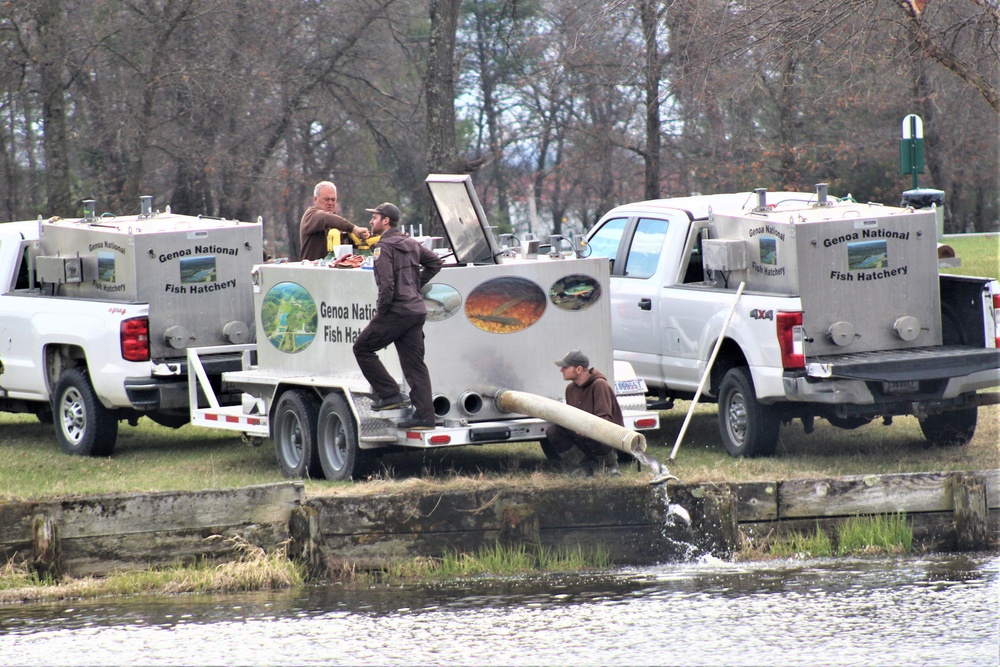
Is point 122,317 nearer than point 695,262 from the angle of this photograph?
Yes

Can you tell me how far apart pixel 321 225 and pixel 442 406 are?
7.33ft

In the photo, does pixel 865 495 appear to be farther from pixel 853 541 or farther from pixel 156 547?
pixel 156 547

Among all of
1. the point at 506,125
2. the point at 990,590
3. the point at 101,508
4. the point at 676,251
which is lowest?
the point at 990,590

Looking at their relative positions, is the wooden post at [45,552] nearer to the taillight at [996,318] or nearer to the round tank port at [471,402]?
the round tank port at [471,402]

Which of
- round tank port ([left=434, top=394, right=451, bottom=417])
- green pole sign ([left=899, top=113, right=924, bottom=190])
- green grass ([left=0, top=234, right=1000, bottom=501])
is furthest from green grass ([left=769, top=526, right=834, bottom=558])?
green pole sign ([left=899, top=113, right=924, bottom=190])

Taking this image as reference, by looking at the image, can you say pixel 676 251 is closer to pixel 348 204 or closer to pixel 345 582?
pixel 345 582

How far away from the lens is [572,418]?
9.75 meters

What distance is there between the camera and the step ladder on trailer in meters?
11.6

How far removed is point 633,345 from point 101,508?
547 cm

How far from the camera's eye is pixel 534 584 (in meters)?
8.84

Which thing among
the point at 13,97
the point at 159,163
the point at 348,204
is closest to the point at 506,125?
the point at 348,204

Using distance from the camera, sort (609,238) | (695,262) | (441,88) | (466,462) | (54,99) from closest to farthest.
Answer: (466,462) < (695,262) < (609,238) < (54,99) < (441,88)

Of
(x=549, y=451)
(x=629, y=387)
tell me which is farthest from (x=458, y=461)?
(x=629, y=387)

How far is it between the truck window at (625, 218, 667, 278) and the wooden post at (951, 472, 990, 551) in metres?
3.88
